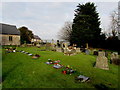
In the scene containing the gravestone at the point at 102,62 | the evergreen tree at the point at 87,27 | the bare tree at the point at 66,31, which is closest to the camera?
the gravestone at the point at 102,62

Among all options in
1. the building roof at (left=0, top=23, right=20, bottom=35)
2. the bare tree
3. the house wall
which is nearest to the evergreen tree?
the bare tree

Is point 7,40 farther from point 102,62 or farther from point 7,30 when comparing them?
point 102,62

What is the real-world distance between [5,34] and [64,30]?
2532 centimetres

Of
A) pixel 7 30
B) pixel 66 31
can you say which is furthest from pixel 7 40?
pixel 66 31

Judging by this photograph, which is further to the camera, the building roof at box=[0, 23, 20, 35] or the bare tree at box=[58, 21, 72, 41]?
the bare tree at box=[58, 21, 72, 41]

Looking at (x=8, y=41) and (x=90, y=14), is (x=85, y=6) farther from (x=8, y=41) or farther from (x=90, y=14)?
(x=8, y=41)

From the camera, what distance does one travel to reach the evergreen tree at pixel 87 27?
24641 mm

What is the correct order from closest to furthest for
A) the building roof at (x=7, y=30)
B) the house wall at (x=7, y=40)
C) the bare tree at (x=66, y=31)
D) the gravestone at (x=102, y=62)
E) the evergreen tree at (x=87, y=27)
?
the gravestone at (x=102, y=62) → the evergreen tree at (x=87, y=27) → the house wall at (x=7, y=40) → the building roof at (x=7, y=30) → the bare tree at (x=66, y=31)

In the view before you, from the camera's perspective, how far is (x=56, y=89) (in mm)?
3469

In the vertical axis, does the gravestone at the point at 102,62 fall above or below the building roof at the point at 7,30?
below

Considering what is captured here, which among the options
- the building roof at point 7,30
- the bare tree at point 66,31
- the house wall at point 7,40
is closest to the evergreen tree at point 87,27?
the bare tree at point 66,31

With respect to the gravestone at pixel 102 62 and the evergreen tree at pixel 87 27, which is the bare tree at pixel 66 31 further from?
the gravestone at pixel 102 62

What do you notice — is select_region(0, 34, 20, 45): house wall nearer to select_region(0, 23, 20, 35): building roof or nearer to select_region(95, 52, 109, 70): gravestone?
select_region(0, 23, 20, 35): building roof

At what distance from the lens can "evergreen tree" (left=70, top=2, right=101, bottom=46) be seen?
2464cm
